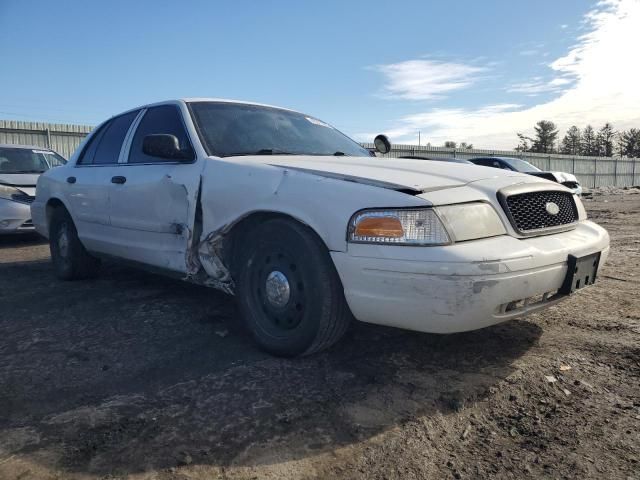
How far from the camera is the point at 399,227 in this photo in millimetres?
2438

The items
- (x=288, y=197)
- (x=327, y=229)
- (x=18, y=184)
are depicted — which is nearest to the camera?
(x=327, y=229)

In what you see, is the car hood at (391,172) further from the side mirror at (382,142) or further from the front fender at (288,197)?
the side mirror at (382,142)

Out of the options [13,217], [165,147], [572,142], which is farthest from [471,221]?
[572,142]

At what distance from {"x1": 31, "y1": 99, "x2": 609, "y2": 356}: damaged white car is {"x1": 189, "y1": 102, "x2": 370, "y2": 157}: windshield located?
1 centimetres

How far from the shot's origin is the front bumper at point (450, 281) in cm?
231

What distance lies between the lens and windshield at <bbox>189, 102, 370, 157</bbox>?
11.7ft

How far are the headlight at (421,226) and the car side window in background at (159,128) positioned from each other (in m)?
1.62

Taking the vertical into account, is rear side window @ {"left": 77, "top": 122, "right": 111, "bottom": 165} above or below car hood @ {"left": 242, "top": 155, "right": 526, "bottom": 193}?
above

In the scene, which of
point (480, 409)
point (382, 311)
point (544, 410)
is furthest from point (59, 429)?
point (544, 410)

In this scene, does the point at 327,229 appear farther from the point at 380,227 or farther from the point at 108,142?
the point at 108,142

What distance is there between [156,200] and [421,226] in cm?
213

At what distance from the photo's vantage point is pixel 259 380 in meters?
2.67

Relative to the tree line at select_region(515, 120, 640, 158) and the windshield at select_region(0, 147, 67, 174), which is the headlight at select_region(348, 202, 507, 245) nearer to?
the windshield at select_region(0, 147, 67, 174)

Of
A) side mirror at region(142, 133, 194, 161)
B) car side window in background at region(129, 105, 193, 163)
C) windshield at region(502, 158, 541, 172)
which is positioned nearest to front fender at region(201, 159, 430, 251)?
side mirror at region(142, 133, 194, 161)
